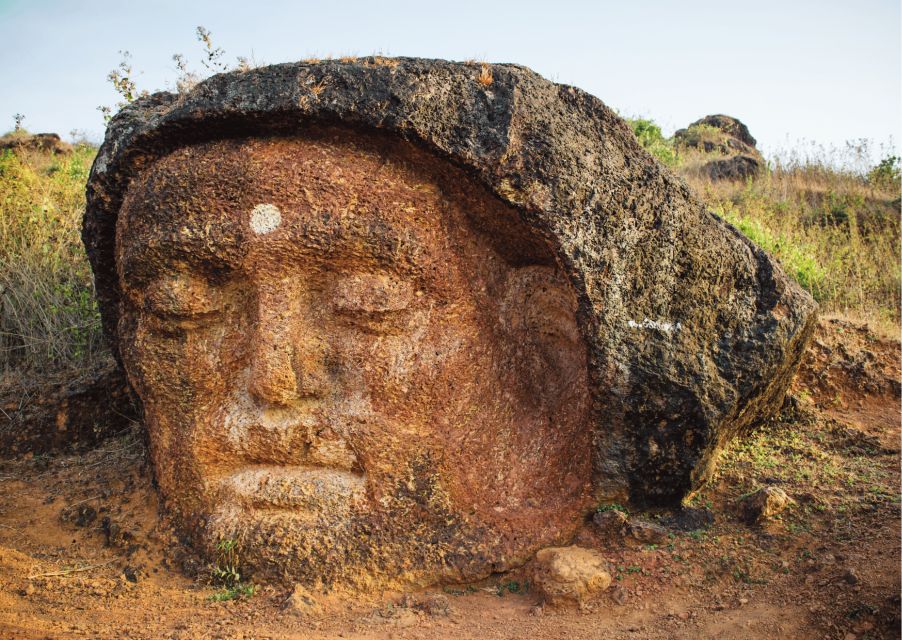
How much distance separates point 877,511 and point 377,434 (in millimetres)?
2252

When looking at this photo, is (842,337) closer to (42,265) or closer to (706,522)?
(706,522)

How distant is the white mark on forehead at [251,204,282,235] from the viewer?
3012 mm

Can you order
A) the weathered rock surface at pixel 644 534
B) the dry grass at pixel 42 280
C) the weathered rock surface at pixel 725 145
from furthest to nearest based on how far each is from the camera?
the weathered rock surface at pixel 725 145
the dry grass at pixel 42 280
the weathered rock surface at pixel 644 534

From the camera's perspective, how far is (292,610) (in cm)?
284

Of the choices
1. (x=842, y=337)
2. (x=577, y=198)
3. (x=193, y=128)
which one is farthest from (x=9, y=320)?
(x=842, y=337)

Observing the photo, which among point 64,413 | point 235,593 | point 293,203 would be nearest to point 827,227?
point 293,203

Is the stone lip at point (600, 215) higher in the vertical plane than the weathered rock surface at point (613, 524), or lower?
higher

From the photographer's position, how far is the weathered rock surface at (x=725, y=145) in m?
10.4

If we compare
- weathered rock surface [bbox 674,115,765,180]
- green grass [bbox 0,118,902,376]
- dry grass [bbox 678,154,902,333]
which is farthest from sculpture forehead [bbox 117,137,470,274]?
weathered rock surface [bbox 674,115,765,180]

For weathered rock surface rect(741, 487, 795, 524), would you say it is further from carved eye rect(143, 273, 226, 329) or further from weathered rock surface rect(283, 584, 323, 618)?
carved eye rect(143, 273, 226, 329)

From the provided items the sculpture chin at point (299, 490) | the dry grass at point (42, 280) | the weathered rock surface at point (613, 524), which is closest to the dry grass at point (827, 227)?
the weathered rock surface at point (613, 524)

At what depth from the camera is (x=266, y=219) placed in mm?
3014

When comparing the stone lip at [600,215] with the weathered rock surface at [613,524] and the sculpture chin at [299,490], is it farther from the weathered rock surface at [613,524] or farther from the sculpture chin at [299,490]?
the sculpture chin at [299,490]

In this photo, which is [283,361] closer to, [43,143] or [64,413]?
[64,413]
